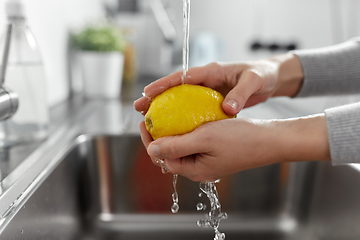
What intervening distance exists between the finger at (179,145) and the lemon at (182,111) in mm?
16

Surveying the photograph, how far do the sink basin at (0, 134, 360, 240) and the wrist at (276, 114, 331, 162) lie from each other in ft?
0.86

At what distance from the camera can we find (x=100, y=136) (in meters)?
0.88

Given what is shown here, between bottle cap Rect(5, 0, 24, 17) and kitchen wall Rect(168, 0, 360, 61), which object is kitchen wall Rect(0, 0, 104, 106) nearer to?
bottle cap Rect(5, 0, 24, 17)

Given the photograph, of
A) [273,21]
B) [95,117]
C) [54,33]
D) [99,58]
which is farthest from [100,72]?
[273,21]

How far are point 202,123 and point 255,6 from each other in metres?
2.36

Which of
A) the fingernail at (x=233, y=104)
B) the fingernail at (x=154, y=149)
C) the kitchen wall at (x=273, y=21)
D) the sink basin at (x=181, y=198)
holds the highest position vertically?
the kitchen wall at (x=273, y=21)

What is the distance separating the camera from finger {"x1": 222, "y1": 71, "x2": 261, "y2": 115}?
542 mm

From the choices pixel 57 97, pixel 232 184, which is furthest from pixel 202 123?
pixel 57 97

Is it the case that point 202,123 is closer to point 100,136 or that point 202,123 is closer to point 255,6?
point 100,136

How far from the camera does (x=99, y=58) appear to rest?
1.33m

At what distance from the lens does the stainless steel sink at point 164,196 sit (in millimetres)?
737

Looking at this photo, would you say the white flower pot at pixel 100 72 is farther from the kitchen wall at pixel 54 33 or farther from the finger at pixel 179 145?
the finger at pixel 179 145

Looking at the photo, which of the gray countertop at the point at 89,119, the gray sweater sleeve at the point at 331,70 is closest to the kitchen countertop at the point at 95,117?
the gray countertop at the point at 89,119

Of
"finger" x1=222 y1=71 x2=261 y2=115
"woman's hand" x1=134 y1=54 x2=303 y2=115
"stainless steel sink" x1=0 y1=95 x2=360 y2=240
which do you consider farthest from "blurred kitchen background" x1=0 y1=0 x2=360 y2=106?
"finger" x1=222 y1=71 x2=261 y2=115
